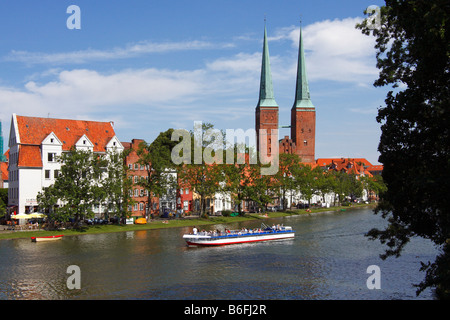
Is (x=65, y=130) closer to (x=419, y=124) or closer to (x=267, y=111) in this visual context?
(x=419, y=124)

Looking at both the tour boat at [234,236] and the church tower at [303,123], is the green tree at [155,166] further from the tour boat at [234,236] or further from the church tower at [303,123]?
the church tower at [303,123]

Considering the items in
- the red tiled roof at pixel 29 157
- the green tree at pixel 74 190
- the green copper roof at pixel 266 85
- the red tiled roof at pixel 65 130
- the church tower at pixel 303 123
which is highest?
the green copper roof at pixel 266 85

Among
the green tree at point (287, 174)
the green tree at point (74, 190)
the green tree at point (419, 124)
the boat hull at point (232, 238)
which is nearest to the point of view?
the green tree at point (419, 124)

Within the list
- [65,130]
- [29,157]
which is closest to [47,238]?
[29,157]

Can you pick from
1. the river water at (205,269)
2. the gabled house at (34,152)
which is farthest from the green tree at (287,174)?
the river water at (205,269)

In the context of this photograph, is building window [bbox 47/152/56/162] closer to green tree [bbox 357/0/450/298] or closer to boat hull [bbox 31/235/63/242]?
boat hull [bbox 31/235/63/242]

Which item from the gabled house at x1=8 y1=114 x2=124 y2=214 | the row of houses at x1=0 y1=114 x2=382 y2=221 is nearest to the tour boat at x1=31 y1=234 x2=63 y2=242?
the row of houses at x1=0 y1=114 x2=382 y2=221

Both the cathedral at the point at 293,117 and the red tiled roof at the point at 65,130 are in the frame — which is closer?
the red tiled roof at the point at 65,130

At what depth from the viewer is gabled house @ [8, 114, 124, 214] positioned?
256 feet

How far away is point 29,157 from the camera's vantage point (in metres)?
79.6

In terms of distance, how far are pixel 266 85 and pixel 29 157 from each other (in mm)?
106490

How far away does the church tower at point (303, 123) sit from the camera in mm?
177875

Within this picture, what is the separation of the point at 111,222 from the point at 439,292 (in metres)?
63.9

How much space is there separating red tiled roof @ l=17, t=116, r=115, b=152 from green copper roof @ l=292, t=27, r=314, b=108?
96.2 m
